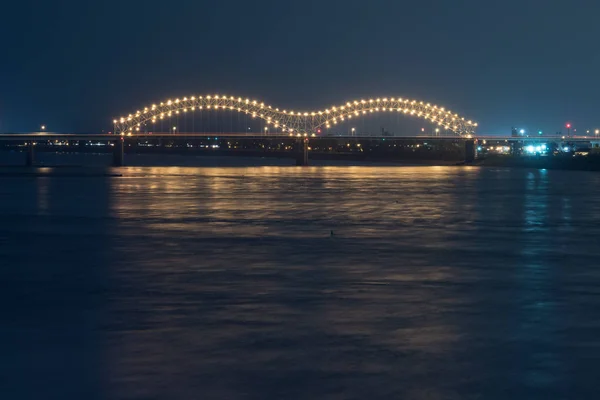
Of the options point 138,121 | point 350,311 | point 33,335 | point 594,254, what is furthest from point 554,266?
point 138,121

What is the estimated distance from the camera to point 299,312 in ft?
38.9

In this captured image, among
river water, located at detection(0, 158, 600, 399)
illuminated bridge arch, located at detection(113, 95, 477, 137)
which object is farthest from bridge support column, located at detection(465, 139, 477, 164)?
river water, located at detection(0, 158, 600, 399)

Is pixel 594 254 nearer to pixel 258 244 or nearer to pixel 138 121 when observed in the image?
pixel 258 244

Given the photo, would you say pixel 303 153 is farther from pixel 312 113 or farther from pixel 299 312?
pixel 299 312

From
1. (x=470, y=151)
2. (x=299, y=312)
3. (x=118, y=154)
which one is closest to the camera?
(x=299, y=312)

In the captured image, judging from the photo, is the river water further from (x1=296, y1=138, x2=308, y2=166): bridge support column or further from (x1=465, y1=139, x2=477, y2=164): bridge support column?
(x1=465, y1=139, x2=477, y2=164): bridge support column

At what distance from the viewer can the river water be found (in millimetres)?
8586

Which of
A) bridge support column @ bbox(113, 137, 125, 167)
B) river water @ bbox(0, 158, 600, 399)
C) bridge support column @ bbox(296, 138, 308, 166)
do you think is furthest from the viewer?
bridge support column @ bbox(296, 138, 308, 166)

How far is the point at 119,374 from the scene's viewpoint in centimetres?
883

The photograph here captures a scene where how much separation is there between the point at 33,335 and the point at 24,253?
8656 millimetres

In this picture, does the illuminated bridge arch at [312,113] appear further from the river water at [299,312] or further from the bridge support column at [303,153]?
the river water at [299,312]

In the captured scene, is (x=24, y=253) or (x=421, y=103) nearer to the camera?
(x=24, y=253)

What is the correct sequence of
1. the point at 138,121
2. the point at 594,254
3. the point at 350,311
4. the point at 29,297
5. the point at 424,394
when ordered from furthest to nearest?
the point at 138,121
the point at 594,254
the point at 29,297
the point at 350,311
the point at 424,394

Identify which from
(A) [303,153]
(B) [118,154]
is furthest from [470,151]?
(B) [118,154]
